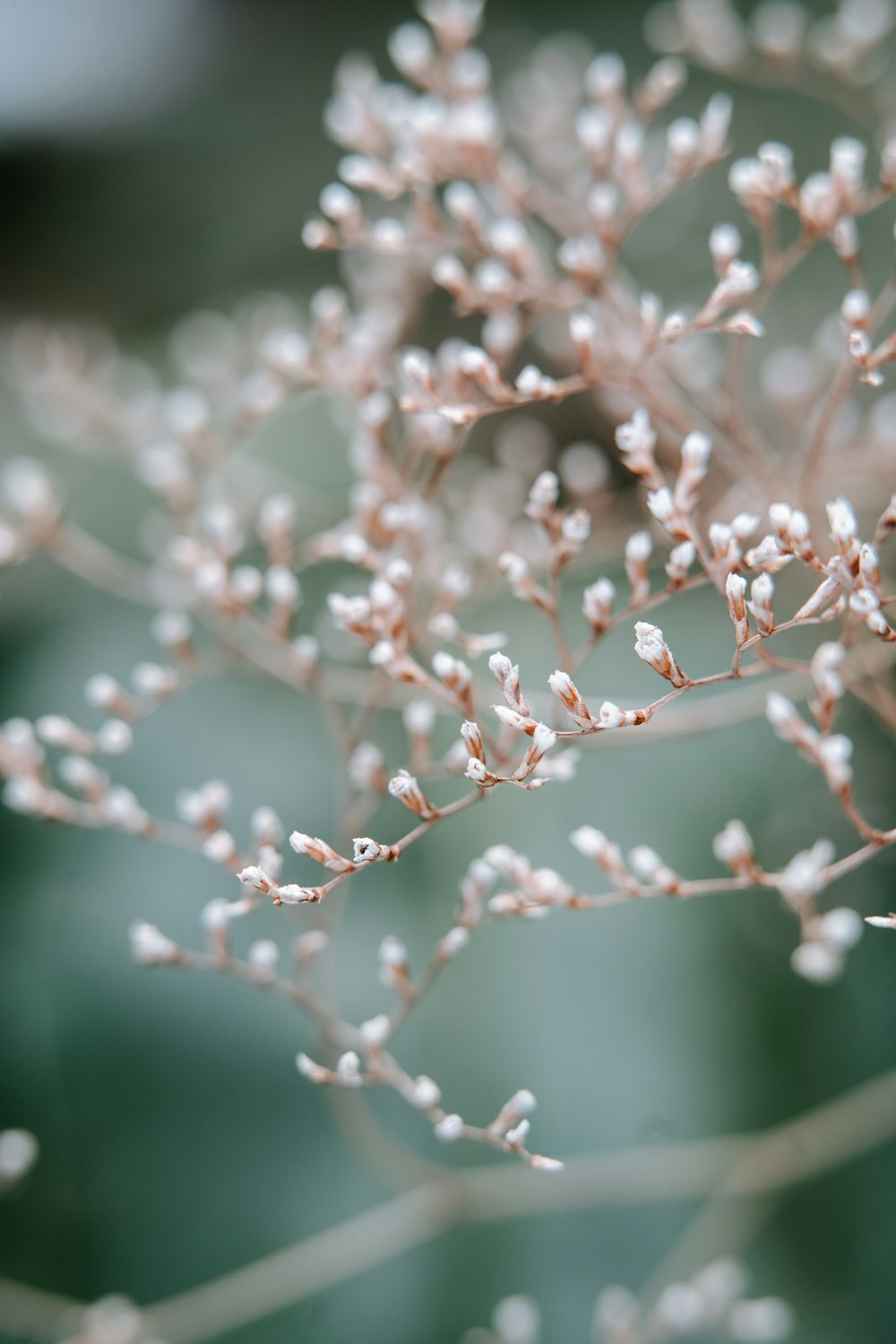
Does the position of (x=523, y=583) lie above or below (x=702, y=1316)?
above

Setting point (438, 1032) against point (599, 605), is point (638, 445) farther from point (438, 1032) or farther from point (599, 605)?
point (438, 1032)

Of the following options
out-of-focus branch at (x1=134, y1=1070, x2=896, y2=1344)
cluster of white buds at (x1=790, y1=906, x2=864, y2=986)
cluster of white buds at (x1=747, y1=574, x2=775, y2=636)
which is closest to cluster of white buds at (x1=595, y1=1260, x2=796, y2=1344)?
out-of-focus branch at (x1=134, y1=1070, x2=896, y2=1344)

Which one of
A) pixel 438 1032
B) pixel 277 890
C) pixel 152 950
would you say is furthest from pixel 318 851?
pixel 438 1032

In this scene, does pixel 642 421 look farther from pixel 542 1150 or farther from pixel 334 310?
pixel 542 1150

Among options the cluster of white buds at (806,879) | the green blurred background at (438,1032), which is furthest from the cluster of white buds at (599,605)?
the green blurred background at (438,1032)

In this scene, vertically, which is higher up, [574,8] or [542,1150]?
[574,8]

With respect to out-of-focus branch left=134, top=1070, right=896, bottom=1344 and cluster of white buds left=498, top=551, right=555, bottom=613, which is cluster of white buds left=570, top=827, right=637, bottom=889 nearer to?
cluster of white buds left=498, top=551, right=555, bottom=613

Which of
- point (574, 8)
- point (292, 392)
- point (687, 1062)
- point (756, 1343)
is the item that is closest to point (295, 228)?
point (574, 8)

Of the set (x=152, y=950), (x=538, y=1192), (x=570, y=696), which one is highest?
(x=570, y=696)
